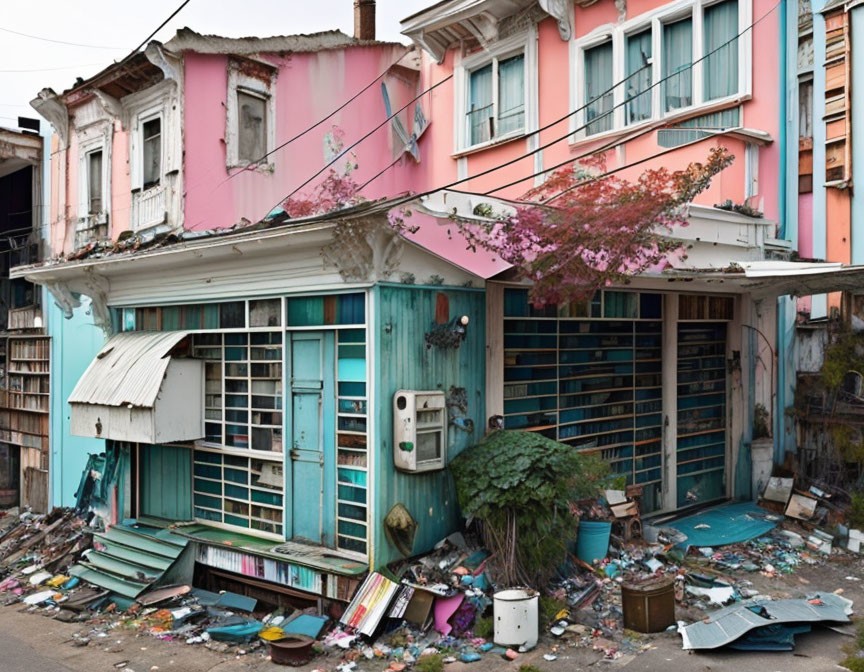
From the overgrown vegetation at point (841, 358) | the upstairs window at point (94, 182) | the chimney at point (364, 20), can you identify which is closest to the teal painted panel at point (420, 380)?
the overgrown vegetation at point (841, 358)

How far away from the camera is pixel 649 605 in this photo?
23.3 feet

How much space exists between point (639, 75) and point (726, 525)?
6780 millimetres

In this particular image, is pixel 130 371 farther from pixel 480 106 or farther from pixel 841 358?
pixel 841 358

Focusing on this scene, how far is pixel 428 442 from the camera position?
7895 millimetres

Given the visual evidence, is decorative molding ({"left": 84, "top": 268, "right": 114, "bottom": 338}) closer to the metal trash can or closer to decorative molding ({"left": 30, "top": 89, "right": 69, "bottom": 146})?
decorative molding ({"left": 30, "top": 89, "right": 69, "bottom": 146})

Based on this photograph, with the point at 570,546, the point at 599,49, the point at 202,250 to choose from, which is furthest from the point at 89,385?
the point at 599,49

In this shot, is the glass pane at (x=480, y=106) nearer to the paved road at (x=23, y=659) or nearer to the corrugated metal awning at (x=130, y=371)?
the corrugated metal awning at (x=130, y=371)

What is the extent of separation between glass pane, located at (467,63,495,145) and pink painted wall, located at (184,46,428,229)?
1.84 m

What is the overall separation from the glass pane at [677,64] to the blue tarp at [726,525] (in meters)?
5.83

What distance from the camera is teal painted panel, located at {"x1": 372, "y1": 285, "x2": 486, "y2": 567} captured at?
25.5ft

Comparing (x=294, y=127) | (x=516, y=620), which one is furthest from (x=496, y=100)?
(x=516, y=620)

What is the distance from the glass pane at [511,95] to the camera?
13742 mm

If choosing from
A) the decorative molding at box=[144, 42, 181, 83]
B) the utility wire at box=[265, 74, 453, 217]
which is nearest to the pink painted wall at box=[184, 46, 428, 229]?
the utility wire at box=[265, 74, 453, 217]

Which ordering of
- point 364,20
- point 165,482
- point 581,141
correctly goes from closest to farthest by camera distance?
point 165,482
point 581,141
point 364,20
